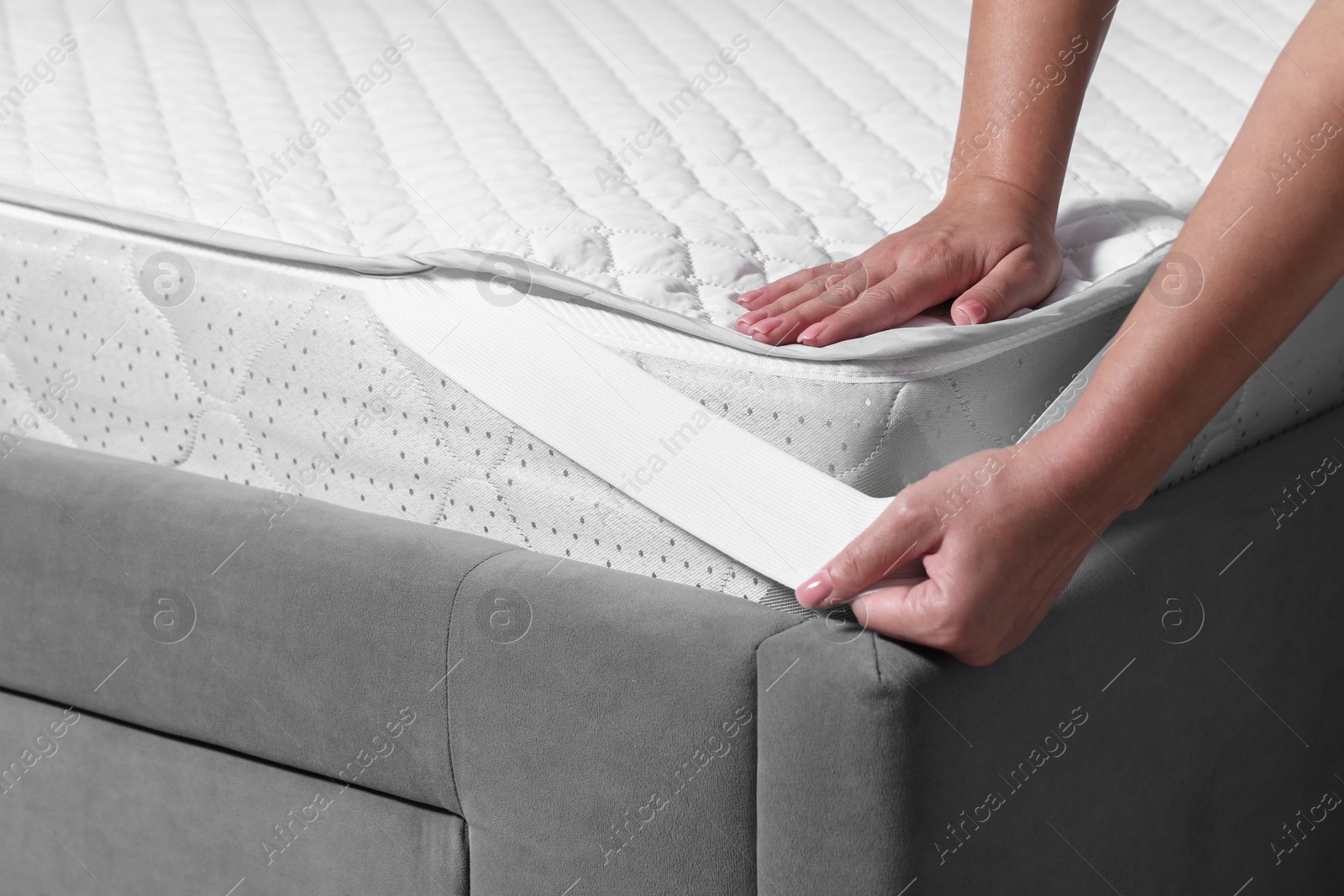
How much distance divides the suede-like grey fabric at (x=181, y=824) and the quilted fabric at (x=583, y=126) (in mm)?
394

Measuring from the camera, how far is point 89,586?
0.93 meters

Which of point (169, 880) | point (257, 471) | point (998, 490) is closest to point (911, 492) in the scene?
point (998, 490)

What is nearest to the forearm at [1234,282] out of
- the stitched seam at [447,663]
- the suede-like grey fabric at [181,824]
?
the stitched seam at [447,663]

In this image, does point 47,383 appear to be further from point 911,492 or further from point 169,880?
point 911,492

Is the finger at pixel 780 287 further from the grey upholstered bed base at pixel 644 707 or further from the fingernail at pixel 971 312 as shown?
the grey upholstered bed base at pixel 644 707

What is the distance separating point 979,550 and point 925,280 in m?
0.26

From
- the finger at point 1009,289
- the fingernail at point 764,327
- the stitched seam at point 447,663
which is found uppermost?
the finger at point 1009,289

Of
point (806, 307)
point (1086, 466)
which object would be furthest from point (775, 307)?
point (1086, 466)

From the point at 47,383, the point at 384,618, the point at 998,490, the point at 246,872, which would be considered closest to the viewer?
the point at 998,490

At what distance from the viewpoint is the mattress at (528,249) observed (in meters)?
0.80

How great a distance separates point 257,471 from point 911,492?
542 mm

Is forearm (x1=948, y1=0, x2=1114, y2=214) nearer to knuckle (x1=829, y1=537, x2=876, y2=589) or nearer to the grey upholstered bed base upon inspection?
the grey upholstered bed base

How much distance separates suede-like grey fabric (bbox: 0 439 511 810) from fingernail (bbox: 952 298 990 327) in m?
0.35

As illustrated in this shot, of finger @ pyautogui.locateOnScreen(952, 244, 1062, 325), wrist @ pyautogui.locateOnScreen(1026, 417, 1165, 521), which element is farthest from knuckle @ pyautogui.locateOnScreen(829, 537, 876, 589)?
finger @ pyautogui.locateOnScreen(952, 244, 1062, 325)
